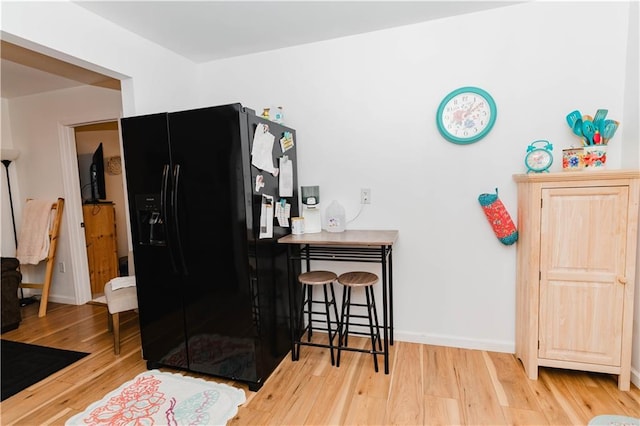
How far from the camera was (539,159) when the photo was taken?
6.86 feet

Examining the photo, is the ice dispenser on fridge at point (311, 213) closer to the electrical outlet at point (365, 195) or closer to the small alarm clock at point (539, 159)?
the electrical outlet at point (365, 195)

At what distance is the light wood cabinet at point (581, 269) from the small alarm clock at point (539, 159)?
121 millimetres

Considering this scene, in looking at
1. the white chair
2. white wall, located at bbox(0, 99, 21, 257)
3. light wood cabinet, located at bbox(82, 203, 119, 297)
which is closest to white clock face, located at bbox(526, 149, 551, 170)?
the white chair

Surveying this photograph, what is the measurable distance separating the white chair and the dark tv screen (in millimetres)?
2314

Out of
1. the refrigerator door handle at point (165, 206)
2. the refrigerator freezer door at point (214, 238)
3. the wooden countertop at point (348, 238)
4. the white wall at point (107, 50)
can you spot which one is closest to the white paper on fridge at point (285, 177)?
the wooden countertop at point (348, 238)

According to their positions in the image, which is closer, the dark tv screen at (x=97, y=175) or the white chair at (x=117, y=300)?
the white chair at (x=117, y=300)

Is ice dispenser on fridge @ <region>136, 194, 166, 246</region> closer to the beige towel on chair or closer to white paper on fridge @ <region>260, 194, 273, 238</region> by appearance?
white paper on fridge @ <region>260, 194, 273, 238</region>

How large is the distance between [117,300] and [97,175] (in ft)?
8.57

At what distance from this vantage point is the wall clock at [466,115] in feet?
7.56

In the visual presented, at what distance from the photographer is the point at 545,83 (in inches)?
87.4

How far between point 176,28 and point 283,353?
246 cm

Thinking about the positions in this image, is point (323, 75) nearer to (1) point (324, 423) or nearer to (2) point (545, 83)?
(2) point (545, 83)

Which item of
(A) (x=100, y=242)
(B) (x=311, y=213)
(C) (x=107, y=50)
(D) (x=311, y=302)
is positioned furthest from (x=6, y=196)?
(D) (x=311, y=302)

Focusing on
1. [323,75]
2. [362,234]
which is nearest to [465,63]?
[323,75]
